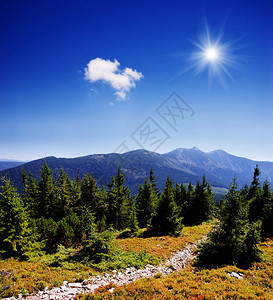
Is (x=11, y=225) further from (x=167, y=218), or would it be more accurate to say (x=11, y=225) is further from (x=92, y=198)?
(x=92, y=198)

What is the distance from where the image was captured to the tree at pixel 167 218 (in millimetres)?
23391

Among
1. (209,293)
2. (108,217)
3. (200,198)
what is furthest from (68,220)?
(200,198)

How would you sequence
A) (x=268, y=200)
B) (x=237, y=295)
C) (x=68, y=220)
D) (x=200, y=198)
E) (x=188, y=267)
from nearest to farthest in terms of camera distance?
(x=237, y=295) < (x=188, y=267) < (x=68, y=220) < (x=268, y=200) < (x=200, y=198)

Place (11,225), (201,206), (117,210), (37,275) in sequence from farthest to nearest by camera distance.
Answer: (201,206)
(117,210)
(11,225)
(37,275)

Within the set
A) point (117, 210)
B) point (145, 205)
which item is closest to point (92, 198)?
point (117, 210)

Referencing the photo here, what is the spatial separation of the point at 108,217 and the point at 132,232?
37.1 feet

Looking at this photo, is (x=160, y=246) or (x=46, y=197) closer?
(x=160, y=246)

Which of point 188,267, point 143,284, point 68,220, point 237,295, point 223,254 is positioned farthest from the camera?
point 68,220

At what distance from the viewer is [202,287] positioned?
877 centimetres

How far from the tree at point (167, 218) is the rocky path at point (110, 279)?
26.6 feet

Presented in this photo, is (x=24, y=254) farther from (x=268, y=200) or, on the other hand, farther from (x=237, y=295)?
(x=268, y=200)

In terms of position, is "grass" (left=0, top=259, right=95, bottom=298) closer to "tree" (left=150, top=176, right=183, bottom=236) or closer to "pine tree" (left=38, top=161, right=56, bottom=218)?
"tree" (left=150, top=176, right=183, bottom=236)

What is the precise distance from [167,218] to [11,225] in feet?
64.9

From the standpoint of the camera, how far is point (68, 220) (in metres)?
21.5
